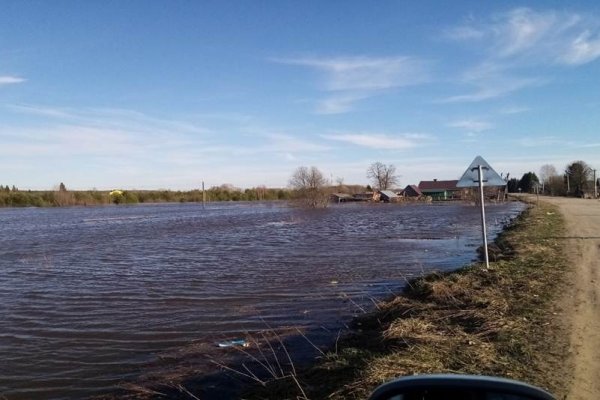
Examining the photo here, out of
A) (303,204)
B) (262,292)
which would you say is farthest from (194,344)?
(303,204)

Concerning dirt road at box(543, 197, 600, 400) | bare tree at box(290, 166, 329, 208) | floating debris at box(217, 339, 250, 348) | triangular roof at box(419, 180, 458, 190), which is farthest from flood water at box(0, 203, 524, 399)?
triangular roof at box(419, 180, 458, 190)

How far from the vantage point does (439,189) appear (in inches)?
4843

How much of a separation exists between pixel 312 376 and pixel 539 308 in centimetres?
445

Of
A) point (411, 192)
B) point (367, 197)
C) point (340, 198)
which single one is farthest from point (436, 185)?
point (340, 198)

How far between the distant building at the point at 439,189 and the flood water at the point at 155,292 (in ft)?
306

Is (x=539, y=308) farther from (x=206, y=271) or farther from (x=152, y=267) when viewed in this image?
(x=152, y=267)

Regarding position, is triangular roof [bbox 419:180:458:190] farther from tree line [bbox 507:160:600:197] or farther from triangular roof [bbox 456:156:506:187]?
triangular roof [bbox 456:156:506:187]

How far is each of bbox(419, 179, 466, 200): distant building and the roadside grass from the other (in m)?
106

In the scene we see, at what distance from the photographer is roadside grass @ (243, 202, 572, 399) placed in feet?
19.2

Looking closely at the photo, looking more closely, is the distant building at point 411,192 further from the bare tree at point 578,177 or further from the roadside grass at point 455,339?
the roadside grass at point 455,339

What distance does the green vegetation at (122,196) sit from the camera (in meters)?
90.1

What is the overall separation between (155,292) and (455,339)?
29.4 feet

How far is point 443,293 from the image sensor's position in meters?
10.4

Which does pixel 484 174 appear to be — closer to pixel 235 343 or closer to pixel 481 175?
pixel 481 175
